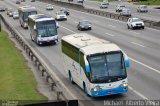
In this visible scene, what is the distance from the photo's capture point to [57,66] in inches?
1404

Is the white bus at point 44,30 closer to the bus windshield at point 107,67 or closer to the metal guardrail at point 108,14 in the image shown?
the metal guardrail at point 108,14

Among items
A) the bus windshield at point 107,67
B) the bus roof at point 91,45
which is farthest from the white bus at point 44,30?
the bus windshield at point 107,67

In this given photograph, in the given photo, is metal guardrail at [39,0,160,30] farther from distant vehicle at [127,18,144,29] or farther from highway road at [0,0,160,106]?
distant vehicle at [127,18,144,29]

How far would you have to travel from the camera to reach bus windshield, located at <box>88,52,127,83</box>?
23.0 meters

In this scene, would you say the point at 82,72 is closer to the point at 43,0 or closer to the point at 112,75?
the point at 112,75

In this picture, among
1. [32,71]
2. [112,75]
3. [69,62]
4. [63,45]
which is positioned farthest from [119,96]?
[32,71]

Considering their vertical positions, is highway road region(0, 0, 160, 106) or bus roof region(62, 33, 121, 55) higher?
bus roof region(62, 33, 121, 55)

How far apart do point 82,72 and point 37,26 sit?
27.1 metres

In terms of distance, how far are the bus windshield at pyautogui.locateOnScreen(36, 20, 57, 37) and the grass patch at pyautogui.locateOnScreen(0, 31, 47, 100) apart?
6007mm

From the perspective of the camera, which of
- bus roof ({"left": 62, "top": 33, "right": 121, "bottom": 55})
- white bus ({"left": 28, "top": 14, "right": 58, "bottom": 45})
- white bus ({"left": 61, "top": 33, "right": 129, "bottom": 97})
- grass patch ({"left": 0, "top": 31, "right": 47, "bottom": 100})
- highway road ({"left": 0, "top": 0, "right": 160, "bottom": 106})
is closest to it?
white bus ({"left": 61, "top": 33, "right": 129, "bottom": 97})

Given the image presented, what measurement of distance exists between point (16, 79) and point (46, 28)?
2188 centimetres

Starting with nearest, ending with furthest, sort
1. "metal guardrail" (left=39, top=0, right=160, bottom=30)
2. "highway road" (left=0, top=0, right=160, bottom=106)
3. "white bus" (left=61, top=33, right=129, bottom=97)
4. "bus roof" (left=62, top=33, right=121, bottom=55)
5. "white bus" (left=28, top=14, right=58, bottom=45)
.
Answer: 1. "white bus" (left=61, top=33, right=129, bottom=97)
2. "bus roof" (left=62, top=33, right=121, bottom=55)
3. "highway road" (left=0, top=0, right=160, bottom=106)
4. "white bus" (left=28, top=14, right=58, bottom=45)
5. "metal guardrail" (left=39, top=0, right=160, bottom=30)

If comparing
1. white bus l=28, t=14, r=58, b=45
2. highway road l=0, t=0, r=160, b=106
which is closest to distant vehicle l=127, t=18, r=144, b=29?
highway road l=0, t=0, r=160, b=106

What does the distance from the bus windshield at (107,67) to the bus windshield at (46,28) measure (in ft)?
90.0
